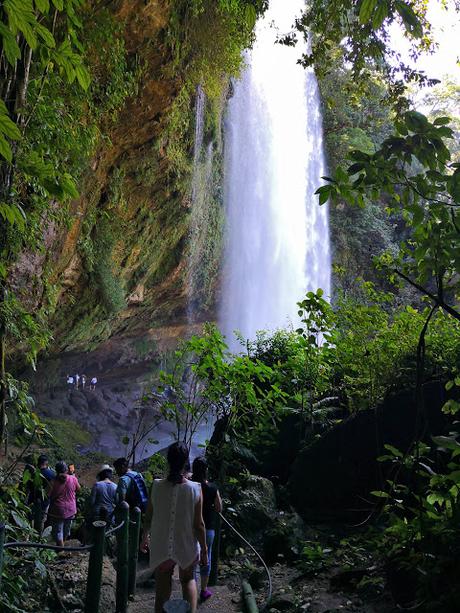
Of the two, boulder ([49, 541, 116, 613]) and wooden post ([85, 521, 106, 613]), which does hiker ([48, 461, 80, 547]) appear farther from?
wooden post ([85, 521, 106, 613])

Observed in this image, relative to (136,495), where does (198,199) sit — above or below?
above

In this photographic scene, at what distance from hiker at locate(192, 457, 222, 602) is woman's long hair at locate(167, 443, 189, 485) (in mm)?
1256

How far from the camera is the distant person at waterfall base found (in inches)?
116

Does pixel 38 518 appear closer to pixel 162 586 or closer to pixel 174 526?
pixel 162 586

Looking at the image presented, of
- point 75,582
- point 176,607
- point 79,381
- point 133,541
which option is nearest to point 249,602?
point 133,541

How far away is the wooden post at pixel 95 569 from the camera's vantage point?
282 centimetres

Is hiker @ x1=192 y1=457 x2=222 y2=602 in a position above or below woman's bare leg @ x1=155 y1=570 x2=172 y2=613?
above

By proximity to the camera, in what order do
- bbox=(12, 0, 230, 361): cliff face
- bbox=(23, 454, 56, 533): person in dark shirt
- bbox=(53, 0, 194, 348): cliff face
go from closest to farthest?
bbox=(23, 454, 56, 533): person in dark shirt
bbox=(12, 0, 230, 361): cliff face
bbox=(53, 0, 194, 348): cliff face

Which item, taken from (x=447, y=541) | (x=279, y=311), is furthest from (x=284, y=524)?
(x=279, y=311)

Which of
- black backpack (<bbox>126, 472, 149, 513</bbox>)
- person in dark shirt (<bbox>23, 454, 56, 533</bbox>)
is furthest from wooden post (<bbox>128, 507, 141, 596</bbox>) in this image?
person in dark shirt (<bbox>23, 454, 56, 533</bbox>)

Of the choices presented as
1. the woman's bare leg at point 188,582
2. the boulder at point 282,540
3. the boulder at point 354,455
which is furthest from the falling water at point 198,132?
the woman's bare leg at point 188,582

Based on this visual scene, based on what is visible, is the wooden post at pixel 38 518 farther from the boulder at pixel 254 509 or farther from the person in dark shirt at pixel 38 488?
the boulder at pixel 254 509

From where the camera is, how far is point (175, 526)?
2.93 meters

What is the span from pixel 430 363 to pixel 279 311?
13310 mm
